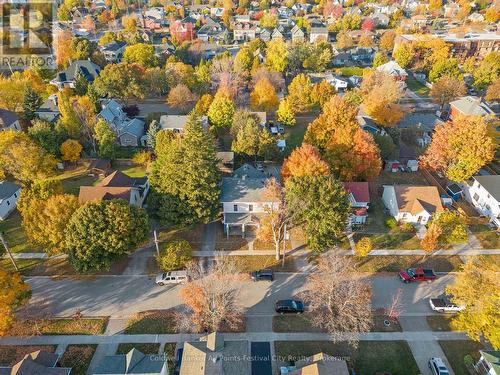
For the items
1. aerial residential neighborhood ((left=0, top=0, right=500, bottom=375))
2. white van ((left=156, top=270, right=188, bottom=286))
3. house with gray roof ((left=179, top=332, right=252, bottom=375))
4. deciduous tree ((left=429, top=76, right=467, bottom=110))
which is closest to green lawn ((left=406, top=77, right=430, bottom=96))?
deciduous tree ((left=429, top=76, right=467, bottom=110))

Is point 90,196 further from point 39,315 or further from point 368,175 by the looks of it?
point 368,175

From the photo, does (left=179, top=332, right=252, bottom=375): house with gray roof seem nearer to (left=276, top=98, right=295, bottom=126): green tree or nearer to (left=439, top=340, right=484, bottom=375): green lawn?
(left=439, top=340, right=484, bottom=375): green lawn

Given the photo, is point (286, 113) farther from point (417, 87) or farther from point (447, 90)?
point (417, 87)

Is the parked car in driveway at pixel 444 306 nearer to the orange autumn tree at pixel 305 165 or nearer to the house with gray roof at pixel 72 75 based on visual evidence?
the orange autumn tree at pixel 305 165

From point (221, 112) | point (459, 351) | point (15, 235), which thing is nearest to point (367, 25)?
point (221, 112)

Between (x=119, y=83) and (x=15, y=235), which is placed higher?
(x=119, y=83)

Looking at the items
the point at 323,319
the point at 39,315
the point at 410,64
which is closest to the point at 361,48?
the point at 410,64

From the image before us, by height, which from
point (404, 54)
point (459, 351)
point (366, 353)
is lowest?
Result: point (459, 351)

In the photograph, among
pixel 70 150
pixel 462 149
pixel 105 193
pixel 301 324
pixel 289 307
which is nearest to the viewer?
pixel 301 324
